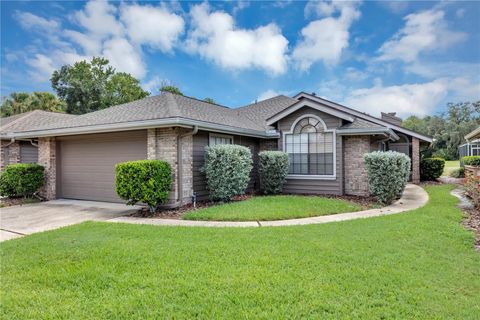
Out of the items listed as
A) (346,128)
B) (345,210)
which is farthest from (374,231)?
(346,128)

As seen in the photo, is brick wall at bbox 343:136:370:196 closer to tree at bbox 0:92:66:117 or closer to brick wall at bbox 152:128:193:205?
brick wall at bbox 152:128:193:205

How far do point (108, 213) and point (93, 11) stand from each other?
787 centimetres

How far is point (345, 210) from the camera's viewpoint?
8164 mm

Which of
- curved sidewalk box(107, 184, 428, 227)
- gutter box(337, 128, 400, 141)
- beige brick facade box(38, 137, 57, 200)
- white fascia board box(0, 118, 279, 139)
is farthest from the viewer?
beige brick facade box(38, 137, 57, 200)

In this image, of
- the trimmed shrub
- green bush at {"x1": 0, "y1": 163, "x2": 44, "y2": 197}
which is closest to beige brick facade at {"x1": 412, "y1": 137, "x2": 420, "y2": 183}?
the trimmed shrub

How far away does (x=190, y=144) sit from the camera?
359 inches

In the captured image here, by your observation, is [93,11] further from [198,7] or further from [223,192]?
[223,192]

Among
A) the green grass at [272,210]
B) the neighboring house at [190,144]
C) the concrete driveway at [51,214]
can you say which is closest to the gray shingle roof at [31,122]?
the neighboring house at [190,144]

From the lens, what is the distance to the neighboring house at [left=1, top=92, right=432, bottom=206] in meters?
8.88

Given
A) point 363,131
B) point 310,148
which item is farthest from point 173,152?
point 363,131

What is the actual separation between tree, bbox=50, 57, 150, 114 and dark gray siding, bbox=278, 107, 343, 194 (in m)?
29.0

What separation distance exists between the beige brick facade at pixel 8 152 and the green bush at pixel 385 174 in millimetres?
15112

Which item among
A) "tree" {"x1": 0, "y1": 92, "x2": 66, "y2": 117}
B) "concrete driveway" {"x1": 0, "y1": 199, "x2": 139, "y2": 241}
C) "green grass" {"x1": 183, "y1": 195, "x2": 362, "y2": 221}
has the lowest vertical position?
"concrete driveway" {"x1": 0, "y1": 199, "x2": 139, "y2": 241}

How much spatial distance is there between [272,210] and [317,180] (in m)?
3.89
